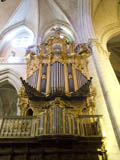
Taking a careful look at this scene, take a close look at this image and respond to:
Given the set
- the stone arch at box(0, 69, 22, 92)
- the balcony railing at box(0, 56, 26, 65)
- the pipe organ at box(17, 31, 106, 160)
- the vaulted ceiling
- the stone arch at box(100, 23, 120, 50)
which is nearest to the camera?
the pipe organ at box(17, 31, 106, 160)

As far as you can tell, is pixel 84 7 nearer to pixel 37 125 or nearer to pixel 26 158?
pixel 37 125

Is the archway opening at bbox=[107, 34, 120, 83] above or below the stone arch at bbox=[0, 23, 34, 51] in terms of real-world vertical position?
below

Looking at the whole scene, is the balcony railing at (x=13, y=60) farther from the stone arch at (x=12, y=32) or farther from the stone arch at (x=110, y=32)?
the stone arch at (x=110, y=32)

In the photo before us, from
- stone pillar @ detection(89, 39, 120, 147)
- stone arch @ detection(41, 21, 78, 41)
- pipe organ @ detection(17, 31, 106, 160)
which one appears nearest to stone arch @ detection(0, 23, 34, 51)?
stone arch @ detection(41, 21, 78, 41)

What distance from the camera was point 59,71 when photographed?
712cm

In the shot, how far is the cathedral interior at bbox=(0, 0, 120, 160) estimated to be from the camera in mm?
4699

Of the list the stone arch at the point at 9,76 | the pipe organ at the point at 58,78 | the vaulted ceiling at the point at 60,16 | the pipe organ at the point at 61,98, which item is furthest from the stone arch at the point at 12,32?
the pipe organ at the point at 61,98

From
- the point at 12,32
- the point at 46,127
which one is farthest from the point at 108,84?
the point at 12,32

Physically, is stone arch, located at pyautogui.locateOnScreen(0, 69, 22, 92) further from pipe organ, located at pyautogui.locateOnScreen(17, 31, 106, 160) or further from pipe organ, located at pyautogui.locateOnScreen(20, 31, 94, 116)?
pipe organ, located at pyautogui.locateOnScreen(17, 31, 106, 160)

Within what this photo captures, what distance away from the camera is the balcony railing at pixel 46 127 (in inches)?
182

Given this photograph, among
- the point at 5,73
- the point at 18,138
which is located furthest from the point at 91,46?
the point at 18,138

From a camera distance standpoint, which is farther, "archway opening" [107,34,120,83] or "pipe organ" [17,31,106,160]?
"archway opening" [107,34,120,83]

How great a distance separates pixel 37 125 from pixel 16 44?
10.5m

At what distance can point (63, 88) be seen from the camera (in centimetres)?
613
